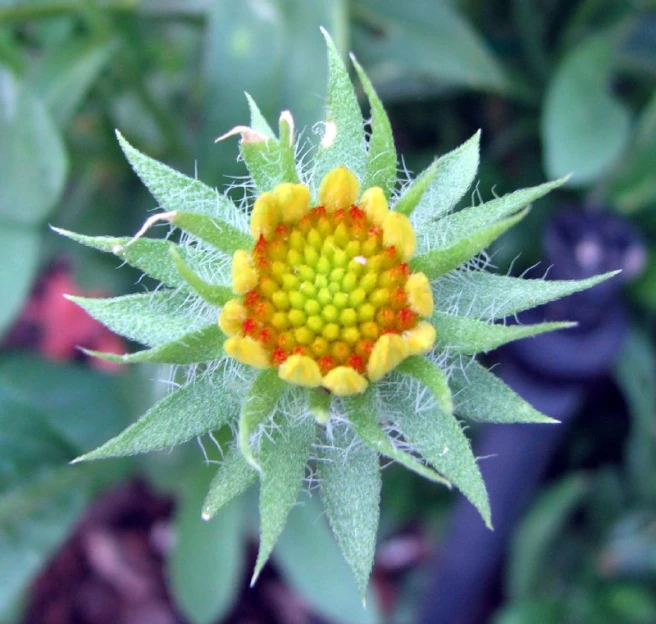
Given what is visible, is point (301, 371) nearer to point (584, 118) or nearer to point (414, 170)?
point (584, 118)

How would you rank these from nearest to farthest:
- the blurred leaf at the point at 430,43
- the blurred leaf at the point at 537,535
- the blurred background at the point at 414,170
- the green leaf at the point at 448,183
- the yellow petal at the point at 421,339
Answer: the yellow petal at the point at 421,339, the green leaf at the point at 448,183, the blurred background at the point at 414,170, the blurred leaf at the point at 430,43, the blurred leaf at the point at 537,535

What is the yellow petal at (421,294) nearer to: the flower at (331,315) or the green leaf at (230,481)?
the flower at (331,315)

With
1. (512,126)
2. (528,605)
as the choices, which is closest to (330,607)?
(528,605)

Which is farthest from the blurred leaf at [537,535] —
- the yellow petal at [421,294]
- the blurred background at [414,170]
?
the yellow petal at [421,294]

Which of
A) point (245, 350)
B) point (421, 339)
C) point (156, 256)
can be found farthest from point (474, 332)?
point (156, 256)

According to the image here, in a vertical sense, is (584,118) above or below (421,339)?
below

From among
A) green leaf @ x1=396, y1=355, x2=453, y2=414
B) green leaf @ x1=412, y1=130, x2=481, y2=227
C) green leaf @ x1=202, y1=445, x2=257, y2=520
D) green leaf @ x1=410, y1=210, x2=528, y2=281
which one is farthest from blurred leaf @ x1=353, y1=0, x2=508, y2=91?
green leaf @ x1=202, y1=445, x2=257, y2=520

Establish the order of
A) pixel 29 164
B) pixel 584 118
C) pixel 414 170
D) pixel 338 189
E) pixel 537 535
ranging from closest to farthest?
1. pixel 338 189
2. pixel 29 164
3. pixel 584 118
4. pixel 537 535
5. pixel 414 170
